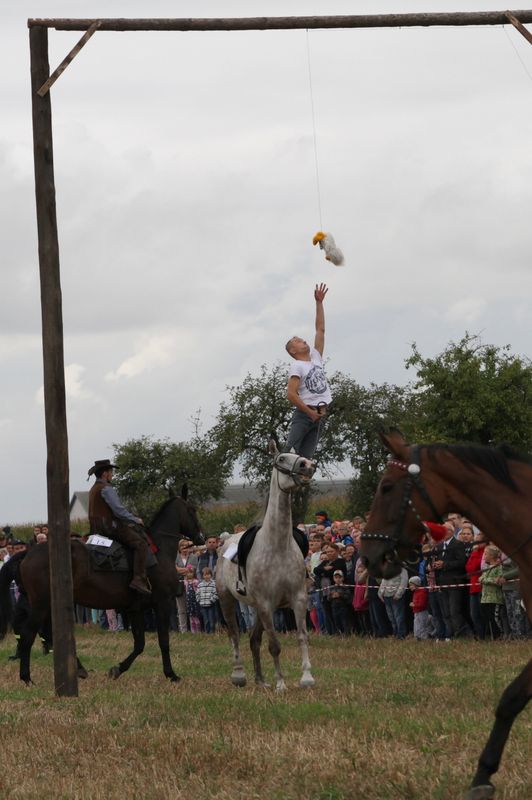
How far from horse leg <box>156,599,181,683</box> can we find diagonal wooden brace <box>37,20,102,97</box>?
710 cm

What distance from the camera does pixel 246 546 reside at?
16375 millimetres

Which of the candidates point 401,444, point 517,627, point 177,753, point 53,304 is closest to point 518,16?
point 53,304

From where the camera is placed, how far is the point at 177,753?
991 cm

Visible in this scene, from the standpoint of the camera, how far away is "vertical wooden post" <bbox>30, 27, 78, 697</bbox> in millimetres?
14820

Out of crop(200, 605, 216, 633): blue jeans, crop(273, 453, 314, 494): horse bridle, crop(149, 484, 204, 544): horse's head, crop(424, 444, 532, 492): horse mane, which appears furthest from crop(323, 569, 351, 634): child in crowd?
crop(424, 444, 532, 492): horse mane

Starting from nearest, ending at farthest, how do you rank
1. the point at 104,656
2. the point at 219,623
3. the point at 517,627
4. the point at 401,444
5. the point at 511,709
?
the point at 511,709 → the point at 401,444 → the point at 517,627 → the point at 104,656 → the point at 219,623

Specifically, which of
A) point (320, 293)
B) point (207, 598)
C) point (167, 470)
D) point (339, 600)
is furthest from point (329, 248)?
point (167, 470)

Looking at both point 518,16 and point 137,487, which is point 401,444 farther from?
point 137,487

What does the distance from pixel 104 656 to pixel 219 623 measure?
538 centimetres

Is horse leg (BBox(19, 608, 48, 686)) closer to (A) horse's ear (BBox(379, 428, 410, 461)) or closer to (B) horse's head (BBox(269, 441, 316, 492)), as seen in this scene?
(B) horse's head (BBox(269, 441, 316, 492))

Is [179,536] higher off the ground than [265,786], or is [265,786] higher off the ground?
[179,536]

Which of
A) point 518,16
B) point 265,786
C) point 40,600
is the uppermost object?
point 518,16

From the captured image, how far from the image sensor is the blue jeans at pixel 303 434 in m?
15.6

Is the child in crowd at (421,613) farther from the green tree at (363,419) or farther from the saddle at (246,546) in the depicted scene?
the green tree at (363,419)
